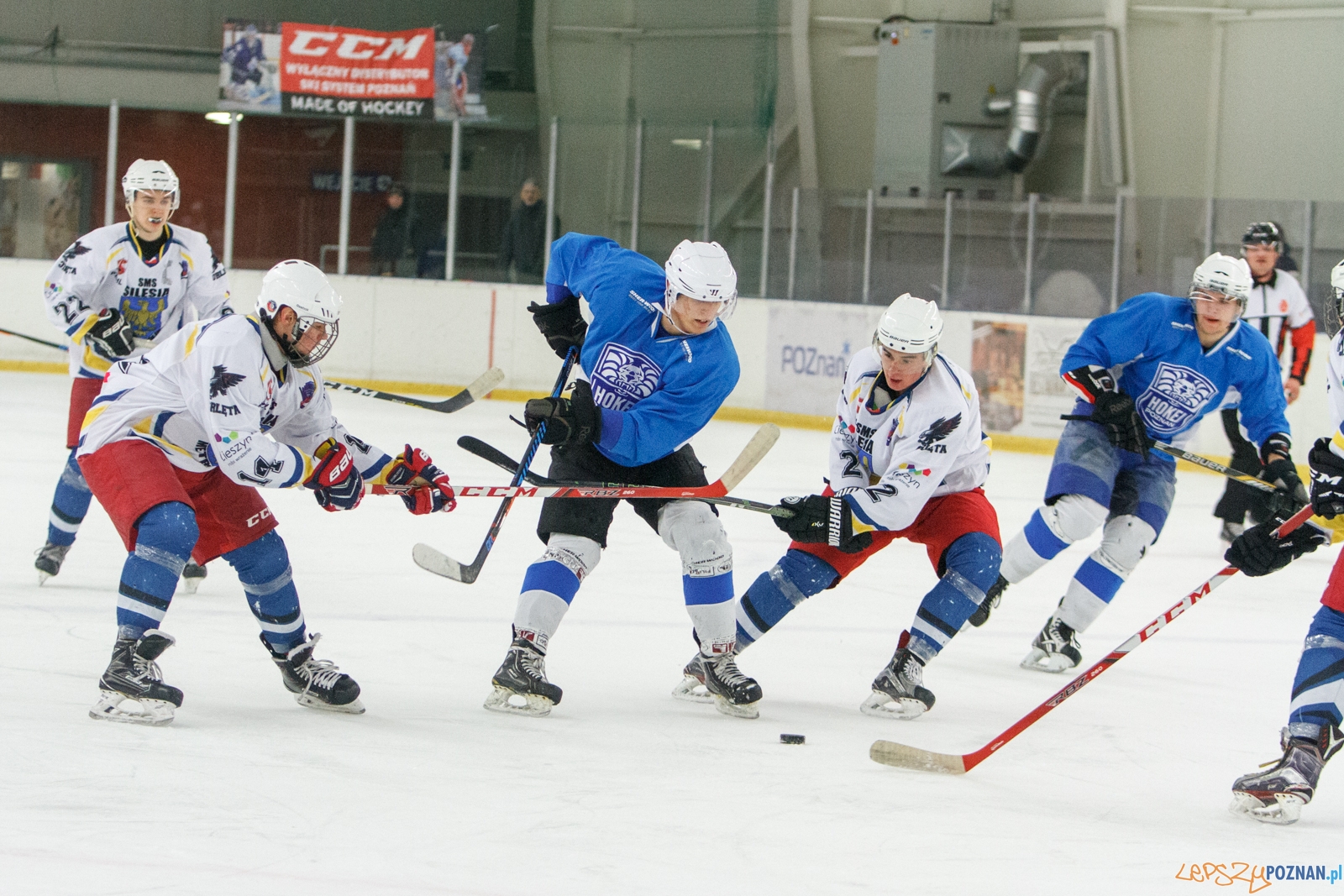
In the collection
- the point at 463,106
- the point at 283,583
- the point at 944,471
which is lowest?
the point at 283,583

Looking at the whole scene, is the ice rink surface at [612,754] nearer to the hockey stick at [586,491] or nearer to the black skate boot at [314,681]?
the black skate boot at [314,681]

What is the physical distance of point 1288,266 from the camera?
646 centimetres

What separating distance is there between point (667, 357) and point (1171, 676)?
1.56 meters

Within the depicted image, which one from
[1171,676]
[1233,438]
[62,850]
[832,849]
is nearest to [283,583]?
[62,850]

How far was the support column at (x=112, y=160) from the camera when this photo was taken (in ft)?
32.4

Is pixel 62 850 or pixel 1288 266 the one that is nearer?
pixel 62 850

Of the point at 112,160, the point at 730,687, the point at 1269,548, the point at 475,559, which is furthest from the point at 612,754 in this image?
the point at 112,160

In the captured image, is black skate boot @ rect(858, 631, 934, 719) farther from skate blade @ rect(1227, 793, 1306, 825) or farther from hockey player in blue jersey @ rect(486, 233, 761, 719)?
skate blade @ rect(1227, 793, 1306, 825)

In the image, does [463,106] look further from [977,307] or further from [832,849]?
[832,849]

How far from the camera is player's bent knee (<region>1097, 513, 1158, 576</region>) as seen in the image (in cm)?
376

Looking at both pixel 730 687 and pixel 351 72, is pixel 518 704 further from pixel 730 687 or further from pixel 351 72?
pixel 351 72

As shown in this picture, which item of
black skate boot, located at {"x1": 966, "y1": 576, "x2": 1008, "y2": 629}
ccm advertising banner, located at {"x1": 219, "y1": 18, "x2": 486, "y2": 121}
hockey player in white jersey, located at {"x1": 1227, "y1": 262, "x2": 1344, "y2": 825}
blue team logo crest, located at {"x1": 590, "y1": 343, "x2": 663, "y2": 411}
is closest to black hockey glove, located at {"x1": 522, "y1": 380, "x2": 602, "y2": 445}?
blue team logo crest, located at {"x1": 590, "y1": 343, "x2": 663, "y2": 411}

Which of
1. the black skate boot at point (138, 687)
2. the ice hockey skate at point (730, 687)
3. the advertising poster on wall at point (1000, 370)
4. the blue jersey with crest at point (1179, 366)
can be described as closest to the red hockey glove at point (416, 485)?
the black skate boot at point (138, 687)

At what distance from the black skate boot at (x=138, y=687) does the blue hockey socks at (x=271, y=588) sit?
0.19 m
